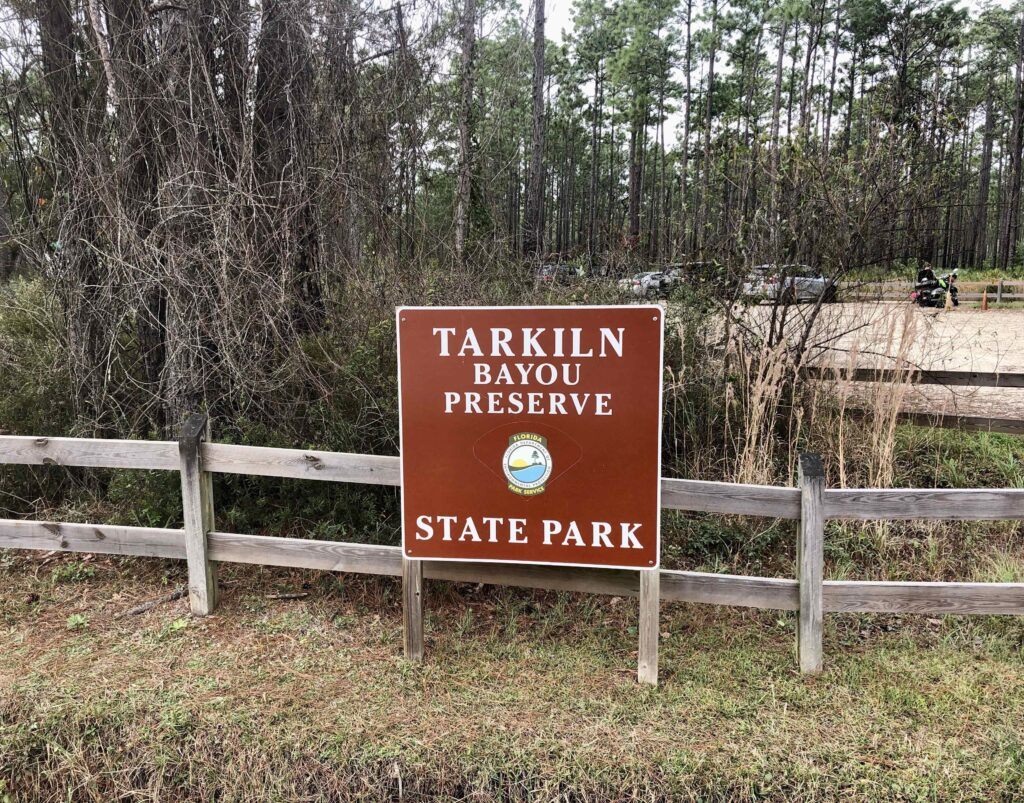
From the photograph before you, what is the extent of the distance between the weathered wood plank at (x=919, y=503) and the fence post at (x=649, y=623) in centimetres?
91

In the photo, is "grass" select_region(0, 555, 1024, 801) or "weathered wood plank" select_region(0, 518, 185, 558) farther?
"weathered wood plank" select_region(0, 518, 185, 558)

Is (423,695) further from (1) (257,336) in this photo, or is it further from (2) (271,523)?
(1) (257,336)

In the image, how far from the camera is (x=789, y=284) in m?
5.71

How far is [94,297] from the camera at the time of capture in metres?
5.35

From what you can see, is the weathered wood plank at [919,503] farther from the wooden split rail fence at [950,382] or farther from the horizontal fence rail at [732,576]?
the wooden split rail fence at [950,382]

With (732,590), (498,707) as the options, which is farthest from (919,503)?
(498,707)

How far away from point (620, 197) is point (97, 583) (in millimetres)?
48994

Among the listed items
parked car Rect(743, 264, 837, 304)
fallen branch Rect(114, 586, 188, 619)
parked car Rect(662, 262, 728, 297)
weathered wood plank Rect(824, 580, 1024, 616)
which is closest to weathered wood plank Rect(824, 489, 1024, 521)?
weathered wood plank Rect(824, 580, 1024, 616)

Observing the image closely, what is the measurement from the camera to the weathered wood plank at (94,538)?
411 centimetres

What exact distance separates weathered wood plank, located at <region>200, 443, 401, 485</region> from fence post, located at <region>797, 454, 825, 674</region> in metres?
2.00

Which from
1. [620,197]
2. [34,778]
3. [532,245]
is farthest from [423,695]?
[620,197]

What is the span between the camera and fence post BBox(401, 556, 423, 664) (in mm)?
3537

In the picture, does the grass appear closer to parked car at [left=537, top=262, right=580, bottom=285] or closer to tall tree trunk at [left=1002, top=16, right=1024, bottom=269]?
parked car at [left=537, top=262, right=580, bottom=285]

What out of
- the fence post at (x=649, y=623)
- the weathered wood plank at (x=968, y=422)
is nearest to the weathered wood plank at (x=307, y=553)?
the fence post at (x=649, y=623)
